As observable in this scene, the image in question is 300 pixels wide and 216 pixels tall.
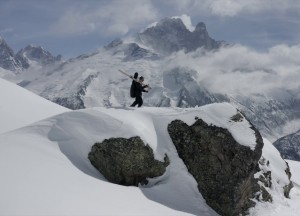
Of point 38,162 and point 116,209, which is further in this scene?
point 38,162

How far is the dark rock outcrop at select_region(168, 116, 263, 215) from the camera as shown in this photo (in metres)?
19.3

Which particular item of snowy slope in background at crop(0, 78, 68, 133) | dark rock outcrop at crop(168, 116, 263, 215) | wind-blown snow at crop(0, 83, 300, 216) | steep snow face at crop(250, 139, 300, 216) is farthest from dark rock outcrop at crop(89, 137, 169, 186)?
snowy slope in background at crop(0, 78, 68, 133)

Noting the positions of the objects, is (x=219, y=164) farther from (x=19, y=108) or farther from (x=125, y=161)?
(x=19, y=108)

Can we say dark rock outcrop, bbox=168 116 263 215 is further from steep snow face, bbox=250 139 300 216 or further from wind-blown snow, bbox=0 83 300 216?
steep snow face, bbox=250 139 300 216

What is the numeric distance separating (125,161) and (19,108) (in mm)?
17196

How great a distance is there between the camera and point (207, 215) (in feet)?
60.9

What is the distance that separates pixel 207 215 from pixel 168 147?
3.73 meters

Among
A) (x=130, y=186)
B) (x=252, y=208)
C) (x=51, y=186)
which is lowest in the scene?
(x=252, y=208)

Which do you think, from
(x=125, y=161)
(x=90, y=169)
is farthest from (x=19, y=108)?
(x=125, y=161)

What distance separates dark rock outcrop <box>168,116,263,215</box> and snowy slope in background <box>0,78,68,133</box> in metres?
13.9

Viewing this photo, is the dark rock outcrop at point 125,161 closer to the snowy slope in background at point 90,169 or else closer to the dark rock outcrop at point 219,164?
the snowy slope in background at point 90,169

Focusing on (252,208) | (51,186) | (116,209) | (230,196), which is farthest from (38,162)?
(252,208)

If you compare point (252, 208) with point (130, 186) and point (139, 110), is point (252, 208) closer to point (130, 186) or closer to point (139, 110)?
point (130, 186)

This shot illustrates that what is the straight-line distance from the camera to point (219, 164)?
20.0m
